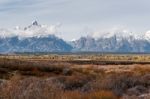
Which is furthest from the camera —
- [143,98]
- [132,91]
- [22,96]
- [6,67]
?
[6,67]

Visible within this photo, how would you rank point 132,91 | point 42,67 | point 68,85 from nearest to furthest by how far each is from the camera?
point 132,91 < point 68,85 < point 42,67

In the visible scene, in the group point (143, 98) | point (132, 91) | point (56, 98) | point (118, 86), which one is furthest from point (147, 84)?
point (56, 98)

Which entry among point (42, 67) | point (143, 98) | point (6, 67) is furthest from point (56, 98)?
point (42, 67)

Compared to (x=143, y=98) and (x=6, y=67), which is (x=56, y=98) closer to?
(x=143, y=98)

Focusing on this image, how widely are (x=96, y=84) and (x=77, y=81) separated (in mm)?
5149

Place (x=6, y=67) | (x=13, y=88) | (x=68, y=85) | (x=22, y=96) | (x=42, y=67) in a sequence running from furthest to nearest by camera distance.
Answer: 1. (x=42, y=67)
2. (x=6, y=67)
3. (x=68, y=85)
4. (x=13, y=88)
5. (x=22, y=96)

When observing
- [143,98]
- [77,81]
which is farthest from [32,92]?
[77,81]

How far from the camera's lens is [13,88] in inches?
662

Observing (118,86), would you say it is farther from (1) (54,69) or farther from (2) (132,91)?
(1) (54,69)

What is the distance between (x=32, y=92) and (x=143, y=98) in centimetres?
743

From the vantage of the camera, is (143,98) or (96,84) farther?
(96,84)

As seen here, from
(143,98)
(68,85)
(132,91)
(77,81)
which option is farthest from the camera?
(77,81)

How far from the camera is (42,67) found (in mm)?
54938

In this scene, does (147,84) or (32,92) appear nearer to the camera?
(32,92)
